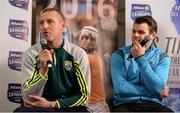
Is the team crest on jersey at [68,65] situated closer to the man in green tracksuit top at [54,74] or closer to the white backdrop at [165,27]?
the man in green tracksuit top at [54,74]

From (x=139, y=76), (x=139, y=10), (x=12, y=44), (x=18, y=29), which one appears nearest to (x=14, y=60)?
(x=12, y=44)

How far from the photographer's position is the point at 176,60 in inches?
114

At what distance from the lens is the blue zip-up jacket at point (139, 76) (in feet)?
7.58

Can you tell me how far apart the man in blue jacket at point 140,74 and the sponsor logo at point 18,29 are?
711 mm

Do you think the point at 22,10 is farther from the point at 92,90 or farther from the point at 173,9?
the point at 173,9

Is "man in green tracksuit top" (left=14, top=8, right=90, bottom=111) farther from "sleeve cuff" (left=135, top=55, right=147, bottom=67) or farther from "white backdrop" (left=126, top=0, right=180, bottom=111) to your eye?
"white backdrop" (left=126, top=0, right=180, bottom=111)

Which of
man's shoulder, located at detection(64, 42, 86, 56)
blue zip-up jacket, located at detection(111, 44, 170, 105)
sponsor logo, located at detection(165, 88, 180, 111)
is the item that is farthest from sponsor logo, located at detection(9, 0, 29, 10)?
sponsor logo, located at detection(165, 88, 180, 111)

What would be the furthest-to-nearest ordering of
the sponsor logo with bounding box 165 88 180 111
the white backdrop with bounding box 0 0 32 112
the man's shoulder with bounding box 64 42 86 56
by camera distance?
the sponsor logo with bounding box 165 88 180 111 → the white backdrop with bounding box 0 0 32 112 → the man's shoulder with bounding box 64 42 86 56

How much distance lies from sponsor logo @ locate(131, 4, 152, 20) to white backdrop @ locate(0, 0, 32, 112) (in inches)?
32.6

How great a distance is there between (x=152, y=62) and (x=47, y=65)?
29.0 inches

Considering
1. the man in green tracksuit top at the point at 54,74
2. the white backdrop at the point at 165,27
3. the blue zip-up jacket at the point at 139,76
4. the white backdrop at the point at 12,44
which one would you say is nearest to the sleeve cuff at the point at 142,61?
the blue zip-up jacket at the point at 139,76

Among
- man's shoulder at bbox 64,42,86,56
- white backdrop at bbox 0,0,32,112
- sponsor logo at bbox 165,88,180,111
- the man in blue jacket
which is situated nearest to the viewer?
the man in blue jacket

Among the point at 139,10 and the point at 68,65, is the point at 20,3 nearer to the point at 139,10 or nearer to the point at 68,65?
the point at 68,65

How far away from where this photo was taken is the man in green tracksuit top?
221cm
